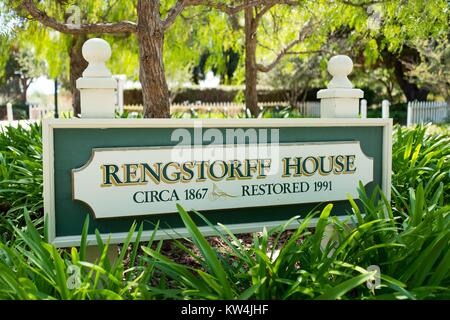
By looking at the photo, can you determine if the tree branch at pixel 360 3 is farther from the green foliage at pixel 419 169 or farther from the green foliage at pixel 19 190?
the green foliage at pixel 19 190

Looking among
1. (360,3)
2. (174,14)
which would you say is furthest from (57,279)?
(360,3)

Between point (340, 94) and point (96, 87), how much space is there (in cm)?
174

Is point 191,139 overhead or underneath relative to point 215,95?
underneath

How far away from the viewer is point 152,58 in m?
4.89

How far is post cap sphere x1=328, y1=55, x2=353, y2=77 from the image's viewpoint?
3.57 metres

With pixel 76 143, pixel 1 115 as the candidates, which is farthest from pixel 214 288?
pixel 1 115

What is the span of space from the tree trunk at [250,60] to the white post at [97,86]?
553cm

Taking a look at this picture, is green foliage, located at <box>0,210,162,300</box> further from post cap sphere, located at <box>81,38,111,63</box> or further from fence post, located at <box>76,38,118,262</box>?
post cap sphere, located at <box>81,38,111,63</box>

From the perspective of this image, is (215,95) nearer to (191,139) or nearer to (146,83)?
(146,83)

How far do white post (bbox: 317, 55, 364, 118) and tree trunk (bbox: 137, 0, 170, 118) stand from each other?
6.31ft

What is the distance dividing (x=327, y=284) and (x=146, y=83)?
3.37 metres

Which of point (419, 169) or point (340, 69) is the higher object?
point (340, 69)

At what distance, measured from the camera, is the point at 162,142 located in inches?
120

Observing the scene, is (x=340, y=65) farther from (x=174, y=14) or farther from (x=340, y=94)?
(x=174, y=14)
